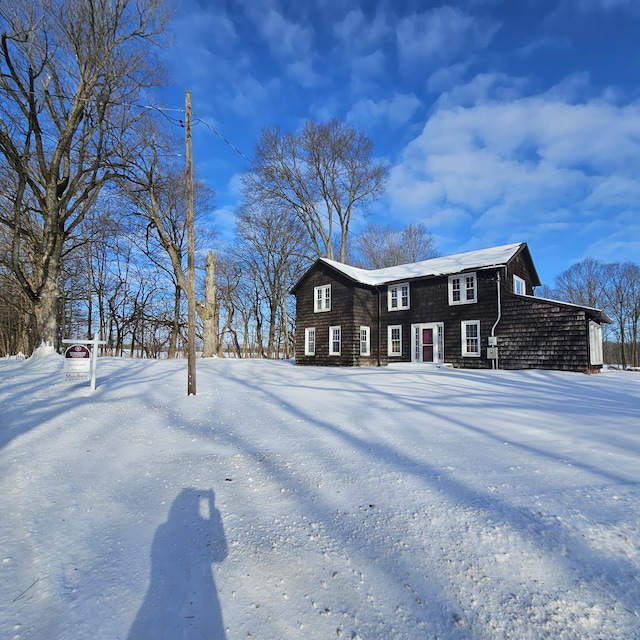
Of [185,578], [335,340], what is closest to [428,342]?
[335,340]

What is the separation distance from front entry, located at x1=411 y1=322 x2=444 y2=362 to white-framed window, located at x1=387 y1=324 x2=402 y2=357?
2.80ft

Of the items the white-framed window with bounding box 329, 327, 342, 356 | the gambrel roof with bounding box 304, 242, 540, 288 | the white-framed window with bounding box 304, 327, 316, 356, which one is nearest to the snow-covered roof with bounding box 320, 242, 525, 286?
the gambrel roof with bounding box 304, 242, 540, 288

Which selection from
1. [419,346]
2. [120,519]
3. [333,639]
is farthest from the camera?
[419,346]

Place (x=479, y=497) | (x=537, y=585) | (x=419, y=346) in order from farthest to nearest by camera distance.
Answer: (x=419, y=346) < (x=479, y=497) < (x=537, y=585)

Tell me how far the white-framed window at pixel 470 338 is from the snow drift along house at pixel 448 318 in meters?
0.04

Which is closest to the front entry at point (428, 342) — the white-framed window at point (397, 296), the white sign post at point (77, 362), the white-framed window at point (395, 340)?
the white-framed window at point (395, 340)

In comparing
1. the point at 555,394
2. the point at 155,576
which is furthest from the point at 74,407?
the point at 555,394

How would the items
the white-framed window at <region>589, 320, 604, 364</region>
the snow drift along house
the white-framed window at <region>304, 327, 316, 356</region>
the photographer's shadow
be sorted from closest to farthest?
the photographer's shadow, the white-framed window at <region>589, 320, 604, 364</region>, the snow drift along house, the white-framed window at <region>304, 327, 316, 356</region>

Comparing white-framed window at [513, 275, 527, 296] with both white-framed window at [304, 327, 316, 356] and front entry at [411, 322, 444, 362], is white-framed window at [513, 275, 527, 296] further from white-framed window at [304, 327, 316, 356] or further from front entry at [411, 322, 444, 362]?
white-framed window at [304, 327, 316, 356]

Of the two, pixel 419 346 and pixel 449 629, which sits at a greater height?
pixel 419 346

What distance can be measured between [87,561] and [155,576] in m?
0.51

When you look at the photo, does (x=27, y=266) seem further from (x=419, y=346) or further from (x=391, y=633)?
(x=391, y=633)

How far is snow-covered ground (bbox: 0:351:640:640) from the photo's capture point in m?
1.96

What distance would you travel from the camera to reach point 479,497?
3.13 meters
